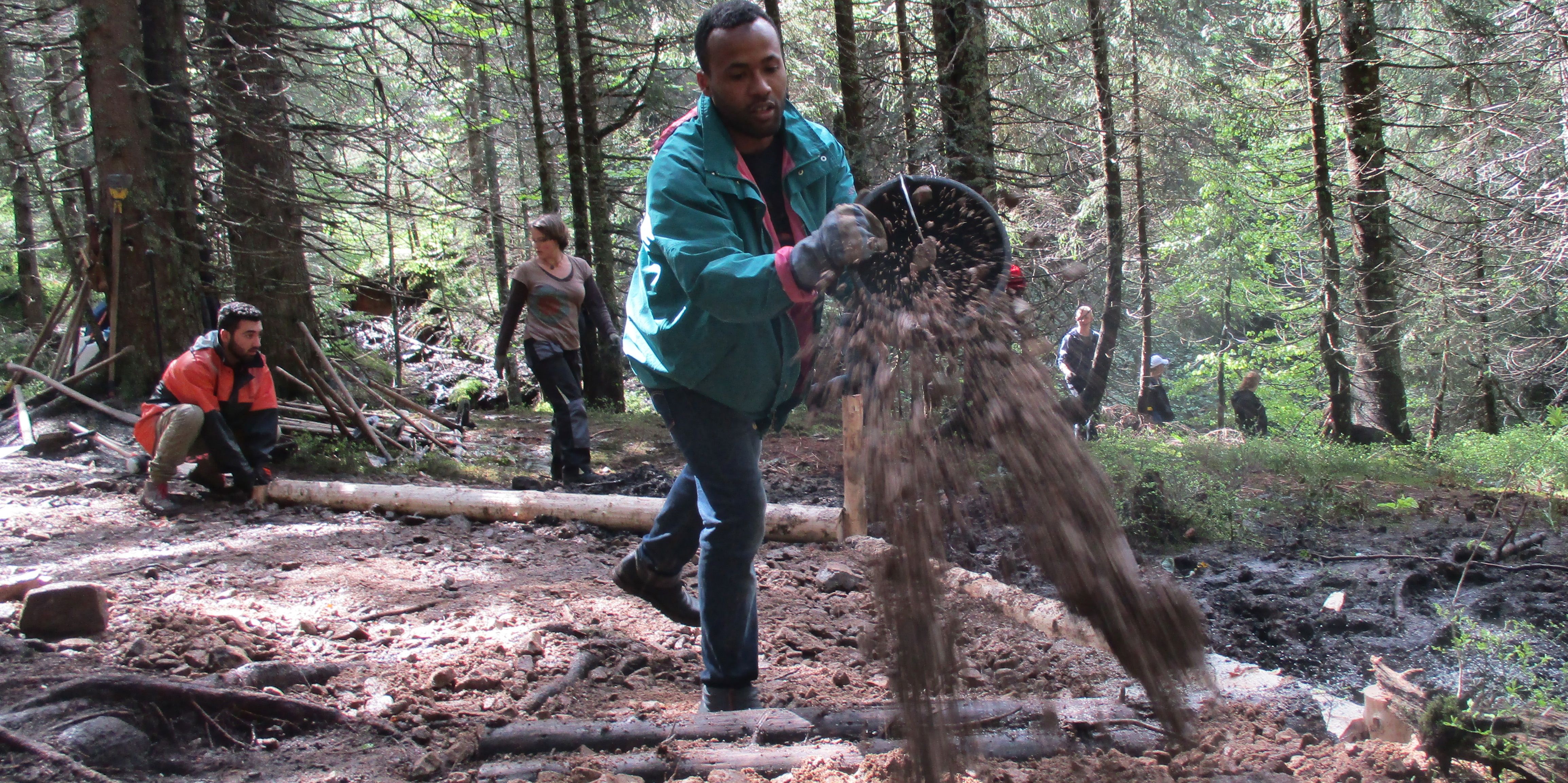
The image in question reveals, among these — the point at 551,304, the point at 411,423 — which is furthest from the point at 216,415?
the point at 411,423

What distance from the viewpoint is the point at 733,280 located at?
2.00 metres

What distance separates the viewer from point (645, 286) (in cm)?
235

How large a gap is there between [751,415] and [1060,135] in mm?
10834

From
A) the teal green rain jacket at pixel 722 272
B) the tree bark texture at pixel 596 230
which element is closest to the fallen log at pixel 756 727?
the teal green rain jacket at pixel 722 272

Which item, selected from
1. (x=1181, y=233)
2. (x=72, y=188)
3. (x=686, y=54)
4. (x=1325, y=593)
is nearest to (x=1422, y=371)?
(x=1181, y=233)

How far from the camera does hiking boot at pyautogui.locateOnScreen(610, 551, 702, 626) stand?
2.89 m

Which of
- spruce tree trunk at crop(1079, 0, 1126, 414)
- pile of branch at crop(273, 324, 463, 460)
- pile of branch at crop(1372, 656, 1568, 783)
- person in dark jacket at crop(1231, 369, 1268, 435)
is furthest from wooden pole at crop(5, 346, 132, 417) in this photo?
person in dark jacket at crop(1231, 369, 1268, 435)

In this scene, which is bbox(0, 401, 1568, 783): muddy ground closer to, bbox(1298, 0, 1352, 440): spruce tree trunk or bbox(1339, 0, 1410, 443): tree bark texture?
bbox(1339, 0, 1410, 443): tree bark texture

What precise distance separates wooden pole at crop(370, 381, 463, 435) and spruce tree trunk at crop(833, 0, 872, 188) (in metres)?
4.58

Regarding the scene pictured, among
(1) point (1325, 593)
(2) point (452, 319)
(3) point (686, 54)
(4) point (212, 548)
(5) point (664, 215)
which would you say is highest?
(3) point (686, 54)

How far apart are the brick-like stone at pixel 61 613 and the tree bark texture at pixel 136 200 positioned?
5.19m

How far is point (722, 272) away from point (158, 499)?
16.6ft

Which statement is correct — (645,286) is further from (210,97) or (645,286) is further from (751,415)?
(210,97)

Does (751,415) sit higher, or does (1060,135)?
(1060,135)
